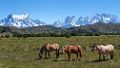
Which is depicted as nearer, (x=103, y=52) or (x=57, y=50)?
(x=103, y=52)

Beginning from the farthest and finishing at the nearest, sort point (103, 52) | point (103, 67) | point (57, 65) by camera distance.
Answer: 1. point (103, 52)
2. point (57, 65)
3. point (103, 67)

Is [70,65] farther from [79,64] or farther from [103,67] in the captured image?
[103,67]

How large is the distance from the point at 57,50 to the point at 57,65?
7.78 metres

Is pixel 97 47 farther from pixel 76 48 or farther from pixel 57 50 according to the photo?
pixel 57 50

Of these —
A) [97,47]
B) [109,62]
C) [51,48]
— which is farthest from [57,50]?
[109,62]

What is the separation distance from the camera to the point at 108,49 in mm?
39312

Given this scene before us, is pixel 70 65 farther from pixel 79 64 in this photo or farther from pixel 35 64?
pixel 35 64

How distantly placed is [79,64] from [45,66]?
404cm

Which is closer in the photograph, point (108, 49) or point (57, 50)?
point (108, 49)

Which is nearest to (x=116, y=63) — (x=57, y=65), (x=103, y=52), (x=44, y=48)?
(x=103, y=52)

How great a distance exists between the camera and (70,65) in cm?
3578

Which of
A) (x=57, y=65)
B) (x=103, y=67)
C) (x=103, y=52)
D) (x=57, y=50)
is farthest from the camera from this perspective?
(x=57, y=50)

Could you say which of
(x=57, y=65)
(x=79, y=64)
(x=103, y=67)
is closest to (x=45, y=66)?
(x=57, y=65)

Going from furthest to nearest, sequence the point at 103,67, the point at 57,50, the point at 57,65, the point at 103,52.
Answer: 1. the point at 57,50
2. the point at 103,52
3. the point at 57,65
4. the point at 103,67
